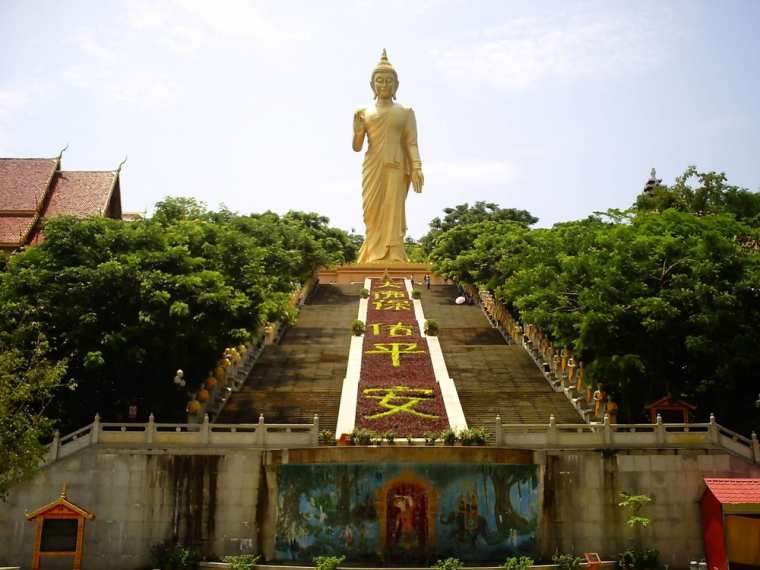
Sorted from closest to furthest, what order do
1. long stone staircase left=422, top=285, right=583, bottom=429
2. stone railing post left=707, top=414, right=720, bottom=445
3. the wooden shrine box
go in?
the wooden shrine box < stone railing post left=707, top=414, right=720, bottom=445 < long stone staircase left=422, top=285, right=583, bottom=429

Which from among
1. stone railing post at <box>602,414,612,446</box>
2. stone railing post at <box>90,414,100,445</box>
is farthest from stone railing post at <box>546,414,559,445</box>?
stone railing post at <box>90,414,100,445</box>

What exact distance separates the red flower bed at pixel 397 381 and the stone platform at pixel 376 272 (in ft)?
38.3

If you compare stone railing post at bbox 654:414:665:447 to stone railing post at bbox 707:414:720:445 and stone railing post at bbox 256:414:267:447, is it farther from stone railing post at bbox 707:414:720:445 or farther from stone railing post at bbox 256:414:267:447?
stone railing post at bbox 256:414:267:447

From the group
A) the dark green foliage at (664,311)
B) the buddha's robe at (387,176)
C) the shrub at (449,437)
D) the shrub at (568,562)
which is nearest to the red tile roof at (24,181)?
the buddha's robe at (387,176)

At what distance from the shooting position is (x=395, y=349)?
116ft

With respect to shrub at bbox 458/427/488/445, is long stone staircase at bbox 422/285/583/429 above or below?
above

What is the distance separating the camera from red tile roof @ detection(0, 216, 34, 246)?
39.8 metres

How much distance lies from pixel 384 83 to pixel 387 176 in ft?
17.8

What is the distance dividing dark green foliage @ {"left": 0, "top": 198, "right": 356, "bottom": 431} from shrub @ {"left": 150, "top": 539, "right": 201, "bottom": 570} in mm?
4370

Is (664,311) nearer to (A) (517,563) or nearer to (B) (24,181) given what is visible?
(A) (517,563)

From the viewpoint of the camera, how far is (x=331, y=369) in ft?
108

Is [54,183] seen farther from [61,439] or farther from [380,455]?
[380,455]

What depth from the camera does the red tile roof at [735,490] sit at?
22.4m

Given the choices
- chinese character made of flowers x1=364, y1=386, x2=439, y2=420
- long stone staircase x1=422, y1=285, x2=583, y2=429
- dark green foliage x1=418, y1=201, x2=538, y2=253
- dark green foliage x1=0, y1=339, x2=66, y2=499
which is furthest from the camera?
dark green foliage x1=418, y1=201, x2=538, y2=253
